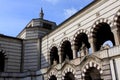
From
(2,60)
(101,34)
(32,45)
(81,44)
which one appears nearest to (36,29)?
(32,45)

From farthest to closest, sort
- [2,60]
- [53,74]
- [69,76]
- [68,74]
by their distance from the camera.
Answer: [2,60]
[53,74]
[69,76]
[68,74]

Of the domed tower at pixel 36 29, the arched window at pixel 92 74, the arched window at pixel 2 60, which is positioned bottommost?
the arched window at pixel 92 74

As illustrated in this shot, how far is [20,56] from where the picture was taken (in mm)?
22422

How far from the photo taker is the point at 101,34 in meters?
18.2

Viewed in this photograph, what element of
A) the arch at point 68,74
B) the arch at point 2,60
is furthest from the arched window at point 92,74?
the arch at point 2,60

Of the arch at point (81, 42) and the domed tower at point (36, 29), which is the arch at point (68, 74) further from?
the domed tower at point (36, 29)

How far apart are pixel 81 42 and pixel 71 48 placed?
1.21 m

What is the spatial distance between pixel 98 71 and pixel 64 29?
20.0ft

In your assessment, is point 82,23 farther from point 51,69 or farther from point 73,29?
point 51,69

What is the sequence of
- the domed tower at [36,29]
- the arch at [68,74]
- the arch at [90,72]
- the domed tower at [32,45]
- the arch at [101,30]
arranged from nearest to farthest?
the arch at [90,72]
the arch at [101,30]
the arch at [68,74]
the domed tower at [32,45]
the domed tower at [36,29]

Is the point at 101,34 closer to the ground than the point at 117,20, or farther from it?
farther from it

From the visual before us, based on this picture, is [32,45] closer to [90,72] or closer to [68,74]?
[68,74]

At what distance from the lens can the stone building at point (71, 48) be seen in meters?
13.8

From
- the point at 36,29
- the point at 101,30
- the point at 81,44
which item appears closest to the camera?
the point at 101,30
